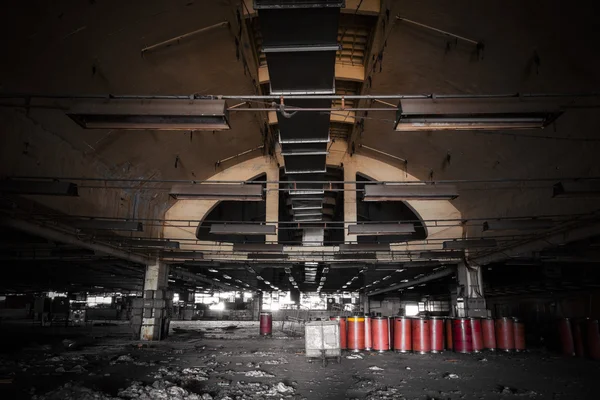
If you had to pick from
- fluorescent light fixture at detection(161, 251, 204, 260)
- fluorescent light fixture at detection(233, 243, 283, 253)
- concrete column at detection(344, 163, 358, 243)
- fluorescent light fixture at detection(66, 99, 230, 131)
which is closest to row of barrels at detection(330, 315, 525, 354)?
fluorescent light fixture at detection(233, 243, 283, 253)

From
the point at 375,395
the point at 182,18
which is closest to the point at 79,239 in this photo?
the point at 182,18

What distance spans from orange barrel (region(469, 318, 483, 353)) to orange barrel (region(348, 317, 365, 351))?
3950mm

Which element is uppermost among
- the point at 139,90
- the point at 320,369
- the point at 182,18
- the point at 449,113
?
the point at 182,18

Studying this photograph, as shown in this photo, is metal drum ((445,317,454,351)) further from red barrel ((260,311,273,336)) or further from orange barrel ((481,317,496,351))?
red barrel ((260,311,273,336))

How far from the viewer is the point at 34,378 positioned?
891cm

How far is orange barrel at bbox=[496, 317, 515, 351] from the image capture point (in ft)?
47.0

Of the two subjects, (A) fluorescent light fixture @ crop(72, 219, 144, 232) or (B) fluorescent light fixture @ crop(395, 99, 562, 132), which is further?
(A) fluorescent light fixture @ crop(72, 219, 144, 232)

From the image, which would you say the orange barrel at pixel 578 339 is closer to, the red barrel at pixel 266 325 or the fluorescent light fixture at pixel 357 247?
the fluorescent light fixture at pixel 357 247

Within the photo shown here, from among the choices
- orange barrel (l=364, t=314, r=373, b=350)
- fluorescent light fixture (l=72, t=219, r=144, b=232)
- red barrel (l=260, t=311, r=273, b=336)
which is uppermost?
fluorescent light fixture (l=72, t=219, r=144, b=232)

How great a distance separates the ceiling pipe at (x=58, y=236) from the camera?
10711mm

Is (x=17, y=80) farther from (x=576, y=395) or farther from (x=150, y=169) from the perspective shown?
(x=576, y=395)

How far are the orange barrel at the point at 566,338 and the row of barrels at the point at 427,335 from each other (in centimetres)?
125

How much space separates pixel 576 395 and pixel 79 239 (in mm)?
14447

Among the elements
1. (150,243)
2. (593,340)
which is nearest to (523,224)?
(593,340)
